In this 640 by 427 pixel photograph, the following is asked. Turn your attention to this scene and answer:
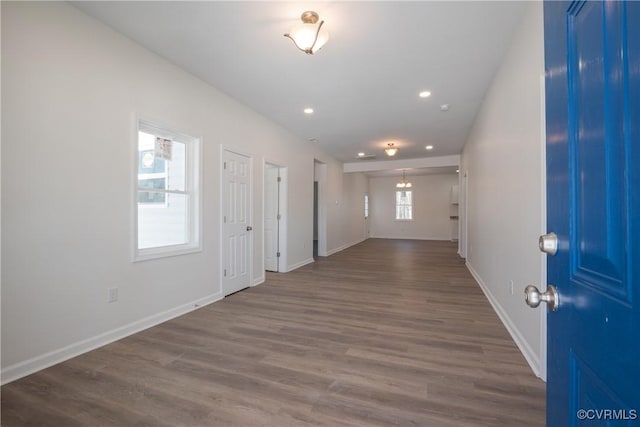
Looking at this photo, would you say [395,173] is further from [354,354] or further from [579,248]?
[579,248]

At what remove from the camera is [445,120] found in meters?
4.86

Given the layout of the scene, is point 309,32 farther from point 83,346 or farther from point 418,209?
point 418,209

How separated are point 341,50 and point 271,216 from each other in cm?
345

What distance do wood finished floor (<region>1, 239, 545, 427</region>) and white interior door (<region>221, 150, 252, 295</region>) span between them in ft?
2.19

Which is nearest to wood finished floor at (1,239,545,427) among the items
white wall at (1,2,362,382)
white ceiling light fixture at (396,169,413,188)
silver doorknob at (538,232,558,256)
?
white wall at (1,2,362,382)

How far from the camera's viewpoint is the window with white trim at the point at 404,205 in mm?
12195

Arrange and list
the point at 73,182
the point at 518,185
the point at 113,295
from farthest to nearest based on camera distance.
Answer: the point at 113,295 → the point at 518,185 → the point at 73,182

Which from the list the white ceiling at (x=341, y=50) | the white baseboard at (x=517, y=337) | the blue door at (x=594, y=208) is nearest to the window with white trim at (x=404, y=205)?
the white ceiling at (x=341, y=50)

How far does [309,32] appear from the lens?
2285mm

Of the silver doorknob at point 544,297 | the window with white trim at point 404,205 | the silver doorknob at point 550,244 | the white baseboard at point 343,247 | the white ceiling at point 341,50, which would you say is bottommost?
the white baseboard at point 343,247

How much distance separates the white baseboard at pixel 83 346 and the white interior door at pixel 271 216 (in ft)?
7.53

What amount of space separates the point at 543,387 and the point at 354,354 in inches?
48.9

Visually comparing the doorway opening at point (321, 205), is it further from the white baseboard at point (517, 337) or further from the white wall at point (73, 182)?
the white wall at point (73, 182)

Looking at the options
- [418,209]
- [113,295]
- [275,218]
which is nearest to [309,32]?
[113,295]
